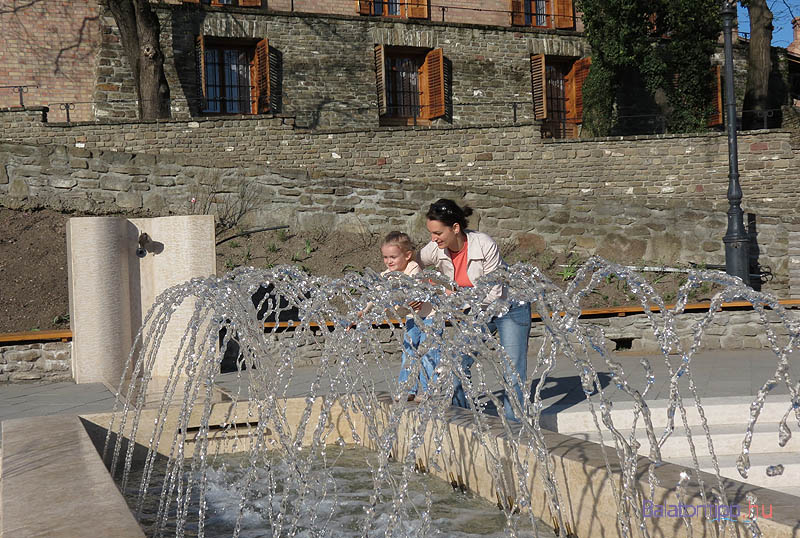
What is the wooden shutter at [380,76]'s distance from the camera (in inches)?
940

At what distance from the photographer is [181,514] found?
383 centimetres

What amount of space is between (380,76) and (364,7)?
6.90 ft

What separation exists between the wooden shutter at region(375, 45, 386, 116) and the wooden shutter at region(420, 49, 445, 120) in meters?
1.37

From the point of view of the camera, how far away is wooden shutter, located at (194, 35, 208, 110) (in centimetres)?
2197

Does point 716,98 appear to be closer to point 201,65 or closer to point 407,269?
point 201,65

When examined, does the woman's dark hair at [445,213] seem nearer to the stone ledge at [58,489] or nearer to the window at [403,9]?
the stone ledge at [58,489]

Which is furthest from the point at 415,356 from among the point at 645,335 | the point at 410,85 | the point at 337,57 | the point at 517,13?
the point at 517,13

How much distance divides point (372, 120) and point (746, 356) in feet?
54.0

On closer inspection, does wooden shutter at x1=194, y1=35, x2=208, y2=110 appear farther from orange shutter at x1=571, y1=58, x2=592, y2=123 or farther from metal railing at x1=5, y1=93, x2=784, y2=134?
orange shutter at x1=571, y1=58, x2=592, y2=123

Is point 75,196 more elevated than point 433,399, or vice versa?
point 75,196

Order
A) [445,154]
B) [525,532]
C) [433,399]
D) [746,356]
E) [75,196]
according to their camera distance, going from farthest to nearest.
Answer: [445,154] → [75,196] → [746,356] → [433,399] → [525,532]

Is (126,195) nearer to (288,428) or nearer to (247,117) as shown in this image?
(247,117)

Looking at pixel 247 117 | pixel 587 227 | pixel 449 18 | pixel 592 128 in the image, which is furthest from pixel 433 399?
pixel 449 18

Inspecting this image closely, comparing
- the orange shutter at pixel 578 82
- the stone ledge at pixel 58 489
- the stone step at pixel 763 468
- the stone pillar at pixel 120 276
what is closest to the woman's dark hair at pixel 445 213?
the stone step at pixel 763 468
